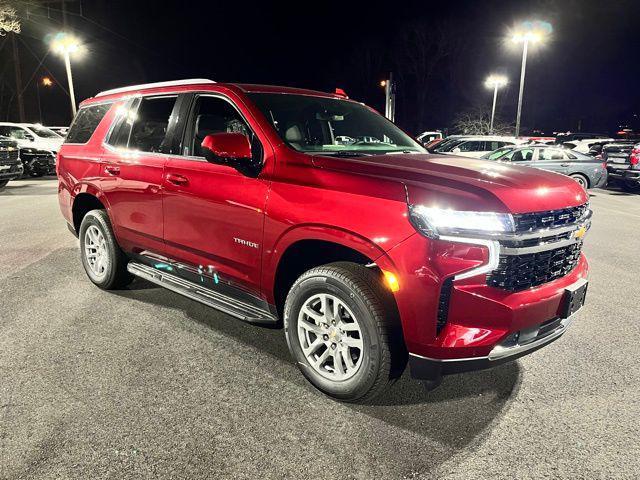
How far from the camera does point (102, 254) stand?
4.91m

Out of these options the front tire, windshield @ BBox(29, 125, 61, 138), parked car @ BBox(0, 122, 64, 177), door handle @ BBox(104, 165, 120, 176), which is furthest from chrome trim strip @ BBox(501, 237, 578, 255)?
windshield @ BBox(29, 125, 61, 138)

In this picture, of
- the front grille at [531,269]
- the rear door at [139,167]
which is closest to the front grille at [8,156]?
the rear door at [139,167]

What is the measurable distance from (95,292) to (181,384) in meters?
2.31

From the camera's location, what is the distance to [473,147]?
19000mm

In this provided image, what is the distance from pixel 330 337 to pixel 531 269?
122cm

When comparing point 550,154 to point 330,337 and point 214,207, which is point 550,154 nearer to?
point 214,207

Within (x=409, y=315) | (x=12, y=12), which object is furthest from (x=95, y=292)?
(x=12, y=12)

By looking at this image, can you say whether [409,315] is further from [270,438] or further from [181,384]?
[181,384]

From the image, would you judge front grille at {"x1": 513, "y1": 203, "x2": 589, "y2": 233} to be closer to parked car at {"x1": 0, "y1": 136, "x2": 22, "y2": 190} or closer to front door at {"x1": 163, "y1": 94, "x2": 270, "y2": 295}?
front door at {"x1": 163, "y1": 94, "x2": 270, "y2": 295}

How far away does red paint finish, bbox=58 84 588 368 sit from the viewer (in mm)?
2529

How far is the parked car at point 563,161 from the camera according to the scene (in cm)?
1444

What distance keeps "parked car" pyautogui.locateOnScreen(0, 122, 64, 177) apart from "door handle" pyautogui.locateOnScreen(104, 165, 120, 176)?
14.6 meters

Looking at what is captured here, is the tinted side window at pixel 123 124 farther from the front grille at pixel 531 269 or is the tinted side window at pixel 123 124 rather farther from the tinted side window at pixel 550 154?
the tinted side window at pixel 550 154

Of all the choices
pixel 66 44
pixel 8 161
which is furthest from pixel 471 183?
pixel 66 44
